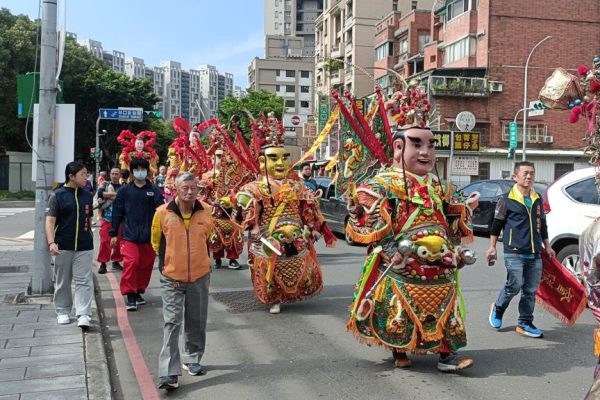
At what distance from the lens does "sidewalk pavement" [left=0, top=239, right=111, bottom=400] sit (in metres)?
Answer: 4.45

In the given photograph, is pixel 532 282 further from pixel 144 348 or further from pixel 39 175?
pixel 39 175

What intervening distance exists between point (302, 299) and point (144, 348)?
215 cm

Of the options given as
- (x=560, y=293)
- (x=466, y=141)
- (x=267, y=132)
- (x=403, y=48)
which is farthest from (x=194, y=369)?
(x=403, y=48)

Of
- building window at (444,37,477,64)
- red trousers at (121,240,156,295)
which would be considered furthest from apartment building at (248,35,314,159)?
red trousers at (121,240,156,295)

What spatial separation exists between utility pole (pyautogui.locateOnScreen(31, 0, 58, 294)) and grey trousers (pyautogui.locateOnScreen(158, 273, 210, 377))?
321cm

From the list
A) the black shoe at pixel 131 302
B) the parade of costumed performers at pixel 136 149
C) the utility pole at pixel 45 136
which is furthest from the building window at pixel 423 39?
the black shoe at pixel 131 302

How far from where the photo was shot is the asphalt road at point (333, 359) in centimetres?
465

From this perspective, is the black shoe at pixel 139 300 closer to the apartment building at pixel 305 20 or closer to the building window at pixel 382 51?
the building window at pixel 382 51

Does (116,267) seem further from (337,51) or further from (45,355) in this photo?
(337,51)

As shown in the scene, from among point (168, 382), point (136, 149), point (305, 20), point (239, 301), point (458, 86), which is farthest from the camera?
point (305, 20)

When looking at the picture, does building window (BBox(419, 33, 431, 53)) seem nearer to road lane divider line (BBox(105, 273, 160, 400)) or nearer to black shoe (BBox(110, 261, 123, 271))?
black shoe (BBox(110, 261, 123, 271))

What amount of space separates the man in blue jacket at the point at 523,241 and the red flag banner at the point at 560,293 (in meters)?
0.14

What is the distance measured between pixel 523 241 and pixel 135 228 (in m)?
4.37

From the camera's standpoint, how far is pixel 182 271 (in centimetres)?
475
